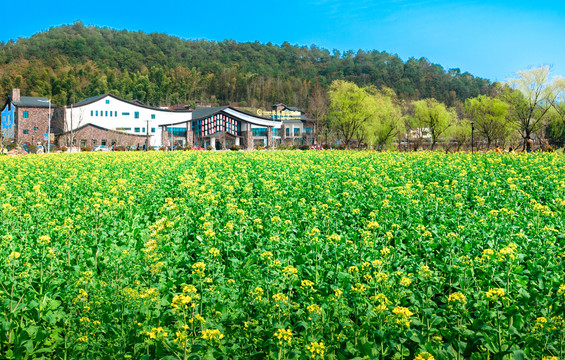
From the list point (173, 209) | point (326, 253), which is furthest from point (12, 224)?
point (326, 253)

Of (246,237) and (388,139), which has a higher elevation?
(388,139)

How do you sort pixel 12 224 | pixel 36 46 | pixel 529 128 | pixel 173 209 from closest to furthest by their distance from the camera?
pixel 12 224
pixel 173 209
pixel 529 128
pixel 36 46

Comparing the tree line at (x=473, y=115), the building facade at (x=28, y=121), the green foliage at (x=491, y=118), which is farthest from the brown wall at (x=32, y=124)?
the green foliage at (x=491, y=118)

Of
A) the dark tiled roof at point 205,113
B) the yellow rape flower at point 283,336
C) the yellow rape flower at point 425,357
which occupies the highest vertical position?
the dark tiled roof at point 205,113

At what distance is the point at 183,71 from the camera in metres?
148

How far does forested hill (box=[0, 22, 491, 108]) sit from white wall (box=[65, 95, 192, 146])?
32992 mm

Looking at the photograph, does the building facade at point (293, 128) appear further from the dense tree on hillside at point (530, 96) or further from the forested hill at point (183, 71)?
the dense tree on hillside at point (530, 96)

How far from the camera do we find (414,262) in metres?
6.02

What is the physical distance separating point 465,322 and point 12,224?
27.2ft

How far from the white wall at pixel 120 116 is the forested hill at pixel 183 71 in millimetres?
32992

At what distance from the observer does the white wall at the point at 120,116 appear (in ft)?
247

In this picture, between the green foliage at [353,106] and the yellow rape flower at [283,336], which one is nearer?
the yellow rape flower at [283,336]

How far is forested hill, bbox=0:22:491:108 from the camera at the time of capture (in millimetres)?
116562

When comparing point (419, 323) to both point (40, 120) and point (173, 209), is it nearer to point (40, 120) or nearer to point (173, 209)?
point (173, 209)
